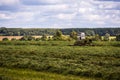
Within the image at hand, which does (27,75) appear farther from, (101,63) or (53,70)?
(101,63)

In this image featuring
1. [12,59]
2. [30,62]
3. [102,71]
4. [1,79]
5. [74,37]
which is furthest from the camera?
[74,37]

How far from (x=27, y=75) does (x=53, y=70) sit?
3175 millimetres

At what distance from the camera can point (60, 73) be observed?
32062 millimetres

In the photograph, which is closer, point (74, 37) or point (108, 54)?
point (108, 54)

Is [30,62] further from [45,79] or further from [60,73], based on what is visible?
[45,79]

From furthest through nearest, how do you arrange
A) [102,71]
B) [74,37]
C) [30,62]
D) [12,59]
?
1. [74,37]
2. [12,59]
3. [30,62]
4. [102,71]

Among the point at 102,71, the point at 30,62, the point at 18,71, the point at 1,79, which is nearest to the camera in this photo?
the point at 1,79

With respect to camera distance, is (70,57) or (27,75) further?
(70,57)

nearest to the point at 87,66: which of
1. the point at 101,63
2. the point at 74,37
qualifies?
the point at 101,63

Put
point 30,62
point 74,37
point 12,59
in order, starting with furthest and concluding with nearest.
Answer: point 74,37 < point 12,59 < point 30,62

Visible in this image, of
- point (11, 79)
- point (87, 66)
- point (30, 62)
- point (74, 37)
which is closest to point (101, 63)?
point (87, 66)

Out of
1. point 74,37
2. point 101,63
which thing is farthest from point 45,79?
point 74,37

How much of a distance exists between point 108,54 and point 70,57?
17.8 ft

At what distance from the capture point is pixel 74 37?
104m
